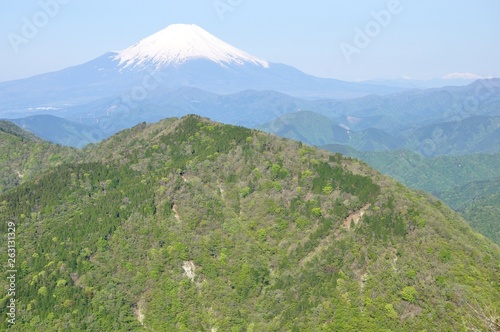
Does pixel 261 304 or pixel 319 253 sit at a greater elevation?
pixel 319 253

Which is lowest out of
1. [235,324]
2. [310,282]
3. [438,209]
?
[235,324]

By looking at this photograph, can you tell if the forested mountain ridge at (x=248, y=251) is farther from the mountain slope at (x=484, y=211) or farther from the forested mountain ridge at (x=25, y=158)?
the mountain slope at (x=484, y=211)

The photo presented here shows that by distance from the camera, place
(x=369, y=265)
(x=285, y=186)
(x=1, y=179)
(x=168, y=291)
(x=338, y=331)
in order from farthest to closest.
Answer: (x=1, y=179) < (x=285, y=186) < (x=168, y=291) < (x=369, y=265) < (x=338, y=331)

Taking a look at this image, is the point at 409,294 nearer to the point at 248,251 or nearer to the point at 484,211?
the point at 248,251

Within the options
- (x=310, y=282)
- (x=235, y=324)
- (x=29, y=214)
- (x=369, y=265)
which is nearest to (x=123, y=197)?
(x=29, y=214)

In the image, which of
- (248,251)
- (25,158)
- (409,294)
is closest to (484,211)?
(409,294)

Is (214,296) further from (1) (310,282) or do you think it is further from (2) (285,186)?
(2) (285,186)

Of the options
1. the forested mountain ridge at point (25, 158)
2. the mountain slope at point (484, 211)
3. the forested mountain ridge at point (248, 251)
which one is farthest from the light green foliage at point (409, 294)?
the mountain slope at point (484, 211)
